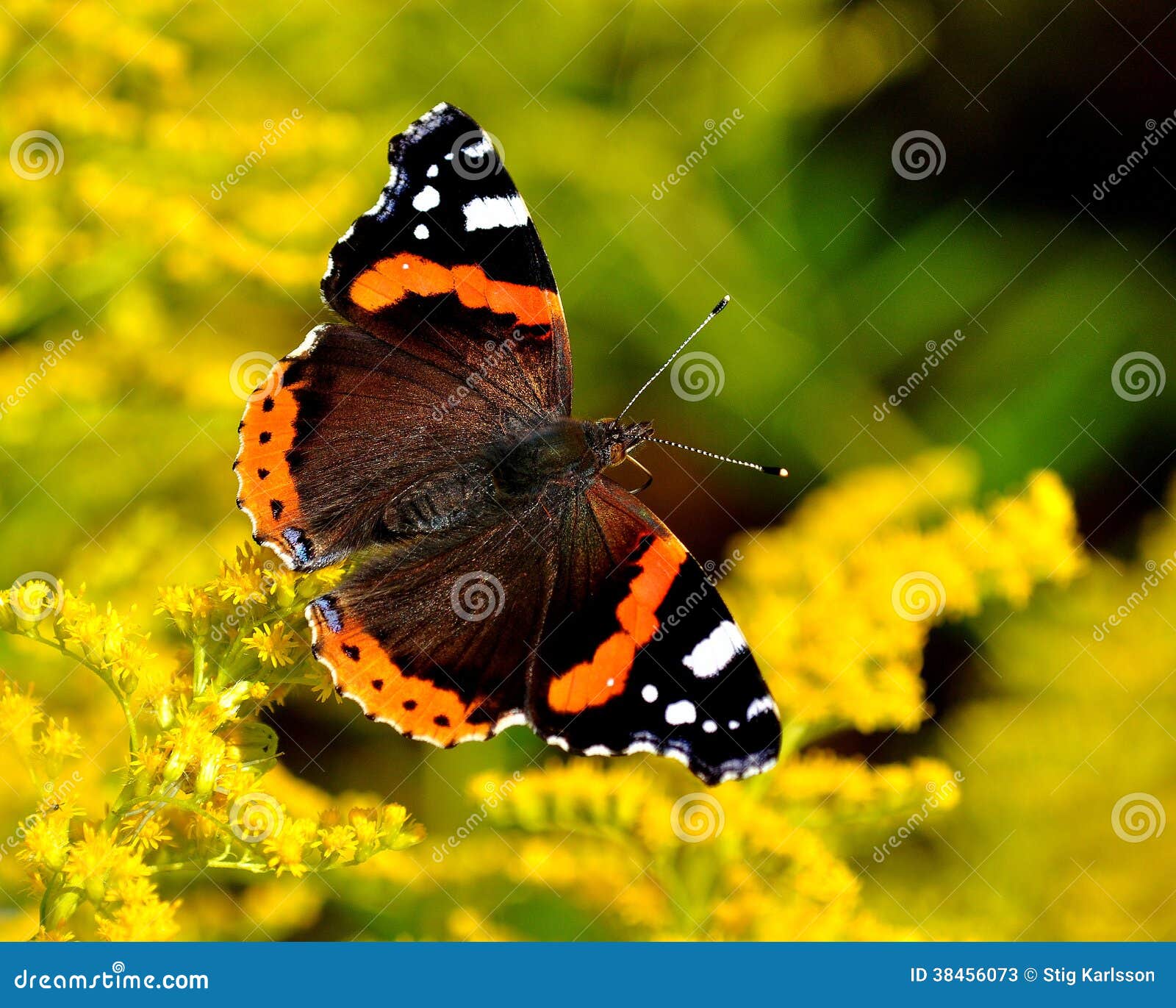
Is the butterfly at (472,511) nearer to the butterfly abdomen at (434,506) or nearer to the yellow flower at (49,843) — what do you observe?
the butterfly abdomen at (434,506)

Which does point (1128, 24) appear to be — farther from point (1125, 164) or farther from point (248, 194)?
point (248, 194)

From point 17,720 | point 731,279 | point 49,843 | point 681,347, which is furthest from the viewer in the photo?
point 731,279

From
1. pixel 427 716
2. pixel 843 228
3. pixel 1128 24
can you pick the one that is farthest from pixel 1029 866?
pixel 1128 24

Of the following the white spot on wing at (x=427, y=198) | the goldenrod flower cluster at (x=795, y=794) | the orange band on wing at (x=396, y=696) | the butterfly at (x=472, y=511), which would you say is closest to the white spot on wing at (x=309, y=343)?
the butterfly at (x=472, y=511)

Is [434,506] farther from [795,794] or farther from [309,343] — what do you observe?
[795,794]

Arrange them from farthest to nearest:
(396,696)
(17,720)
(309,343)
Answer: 1. (309,343)
2. (396,696)
3. (17,720)

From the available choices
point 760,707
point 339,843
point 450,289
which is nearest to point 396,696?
point 339,843
